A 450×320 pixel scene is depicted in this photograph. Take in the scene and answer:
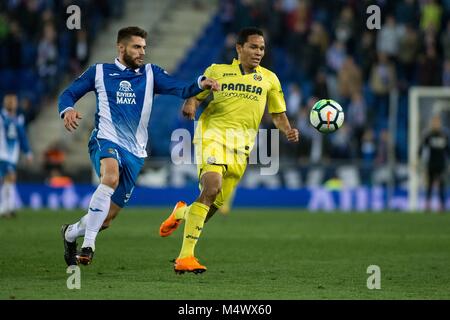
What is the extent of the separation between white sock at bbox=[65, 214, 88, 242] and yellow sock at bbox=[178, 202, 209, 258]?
98 cm

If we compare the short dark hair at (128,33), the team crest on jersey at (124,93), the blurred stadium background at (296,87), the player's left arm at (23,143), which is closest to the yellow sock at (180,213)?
the team crest on jersey at (124,93)

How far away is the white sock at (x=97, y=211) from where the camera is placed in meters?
9.70

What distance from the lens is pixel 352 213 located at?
75.6 feet

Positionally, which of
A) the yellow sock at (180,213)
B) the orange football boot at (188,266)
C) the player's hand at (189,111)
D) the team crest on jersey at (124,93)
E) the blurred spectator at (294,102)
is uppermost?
the blurred spectator at (294,102)

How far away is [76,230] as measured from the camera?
10031mm

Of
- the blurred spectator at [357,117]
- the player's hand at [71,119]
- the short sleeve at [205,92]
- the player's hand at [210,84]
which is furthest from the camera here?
the blurred spectator at [357,117]

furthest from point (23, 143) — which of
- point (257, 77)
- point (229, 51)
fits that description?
point (257, 77)

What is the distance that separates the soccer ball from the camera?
35.6ft

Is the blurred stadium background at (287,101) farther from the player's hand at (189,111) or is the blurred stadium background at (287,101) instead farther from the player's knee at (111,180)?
the player's knee at (111,180)

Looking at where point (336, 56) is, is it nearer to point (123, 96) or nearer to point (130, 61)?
point (130, 61)

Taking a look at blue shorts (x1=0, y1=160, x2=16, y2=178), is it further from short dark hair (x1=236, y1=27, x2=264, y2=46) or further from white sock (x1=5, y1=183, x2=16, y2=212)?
short dark hair (x1=236, y1=27, x2=264, y2=46)

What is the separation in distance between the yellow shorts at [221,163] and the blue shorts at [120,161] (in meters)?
0.64
